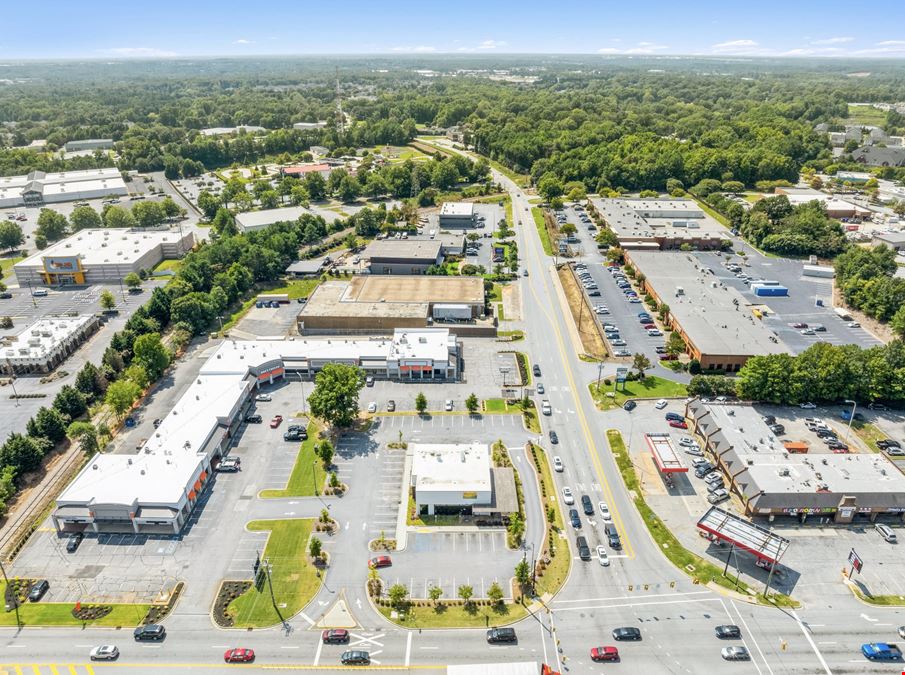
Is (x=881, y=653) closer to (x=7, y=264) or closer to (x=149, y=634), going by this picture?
(x=149, y=634)

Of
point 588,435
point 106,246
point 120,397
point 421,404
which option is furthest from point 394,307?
point 106,246

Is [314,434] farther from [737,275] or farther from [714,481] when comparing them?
[737,275]

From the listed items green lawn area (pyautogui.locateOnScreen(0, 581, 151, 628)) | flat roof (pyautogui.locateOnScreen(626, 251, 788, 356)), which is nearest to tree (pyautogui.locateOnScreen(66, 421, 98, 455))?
green lawn area (pyautogui.locateOnScreen(0, 581, 151, 628))

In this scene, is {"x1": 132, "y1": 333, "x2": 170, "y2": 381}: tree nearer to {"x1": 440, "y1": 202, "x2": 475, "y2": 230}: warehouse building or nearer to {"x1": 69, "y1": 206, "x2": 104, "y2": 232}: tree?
{"x1": 440, "y1": 202, "x2": 475, "y2": 230}: warehouse building

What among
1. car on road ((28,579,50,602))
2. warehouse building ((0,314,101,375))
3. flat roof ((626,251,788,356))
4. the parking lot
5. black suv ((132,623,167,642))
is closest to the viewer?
black suv ((132,623,167,642))

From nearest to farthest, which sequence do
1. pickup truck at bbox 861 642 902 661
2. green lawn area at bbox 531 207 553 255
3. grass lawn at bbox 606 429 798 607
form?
pickup truck at bbox 861 642 902 661 → grass lawn at bbox 606 429 798 607 → green lawn area at bbox 531 207 553 255

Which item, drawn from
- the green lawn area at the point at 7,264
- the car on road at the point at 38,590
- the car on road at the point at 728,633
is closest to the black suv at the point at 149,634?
the car on road at the point at 38,590

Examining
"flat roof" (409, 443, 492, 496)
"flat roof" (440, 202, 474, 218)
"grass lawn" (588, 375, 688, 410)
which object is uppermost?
"flat roof" (440, 202, 474, 218)
